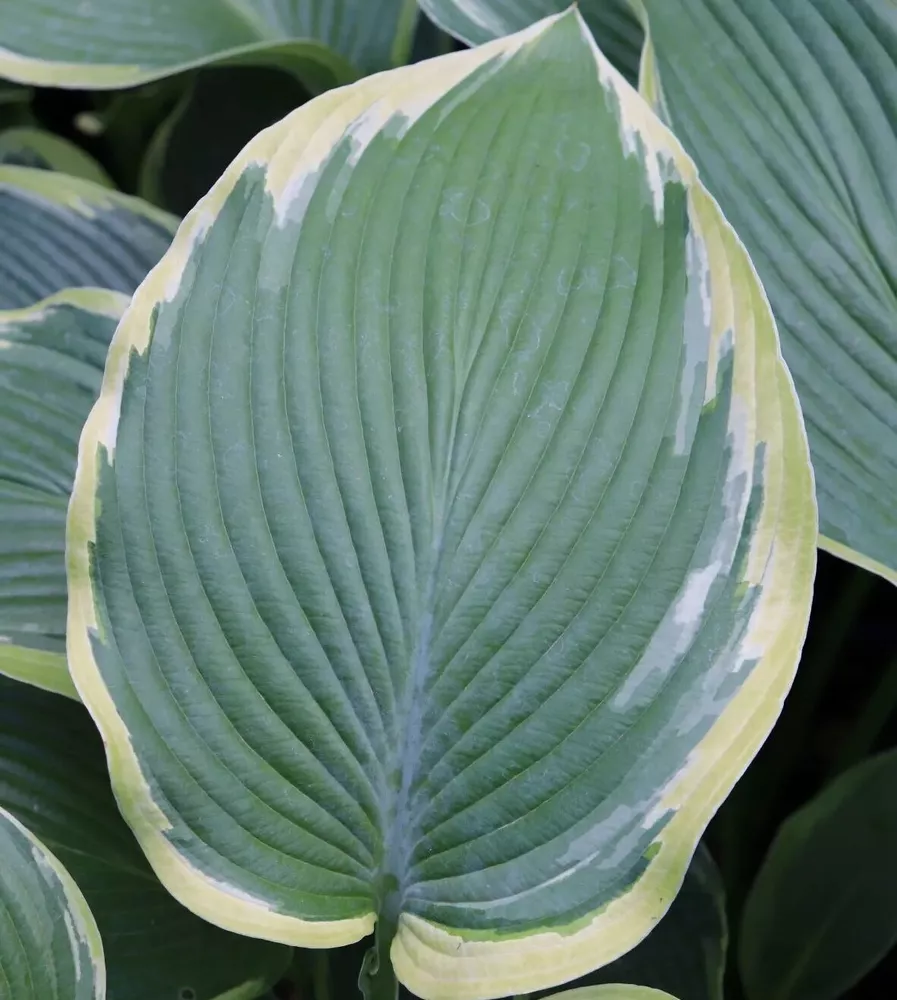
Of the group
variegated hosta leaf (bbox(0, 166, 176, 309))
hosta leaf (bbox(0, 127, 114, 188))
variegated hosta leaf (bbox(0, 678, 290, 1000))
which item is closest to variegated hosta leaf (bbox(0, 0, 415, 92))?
variegated hosta leaf (bbox(0, 166, 176, 309))

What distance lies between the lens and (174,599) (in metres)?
0.38

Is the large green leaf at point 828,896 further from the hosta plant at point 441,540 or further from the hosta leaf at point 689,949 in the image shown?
the hosta plant at point 441,540

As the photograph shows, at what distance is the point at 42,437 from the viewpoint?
536 mm

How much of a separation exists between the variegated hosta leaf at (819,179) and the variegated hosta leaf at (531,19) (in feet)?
0.25

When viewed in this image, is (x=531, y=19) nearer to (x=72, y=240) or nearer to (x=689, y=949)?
(x=72, y=240)

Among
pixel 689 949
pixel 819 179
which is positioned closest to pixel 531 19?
pixel 819 179

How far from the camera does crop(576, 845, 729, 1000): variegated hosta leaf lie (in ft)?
1.82

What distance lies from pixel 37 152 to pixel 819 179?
0.66m

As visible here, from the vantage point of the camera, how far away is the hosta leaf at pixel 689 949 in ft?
1.82

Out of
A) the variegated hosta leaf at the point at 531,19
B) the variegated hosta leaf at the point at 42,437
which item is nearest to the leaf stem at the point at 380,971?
the variegated hosta leaf at the point at 42,437

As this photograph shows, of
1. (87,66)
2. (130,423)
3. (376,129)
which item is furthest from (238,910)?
(87,66)

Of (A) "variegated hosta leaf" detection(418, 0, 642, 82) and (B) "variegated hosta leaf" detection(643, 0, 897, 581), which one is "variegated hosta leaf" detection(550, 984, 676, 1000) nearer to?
(B) "variegated hosta leaf" detection(643, 0, 897, 581)

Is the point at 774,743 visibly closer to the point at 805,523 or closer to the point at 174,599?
the point at 805,523

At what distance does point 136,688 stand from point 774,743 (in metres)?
0.62
